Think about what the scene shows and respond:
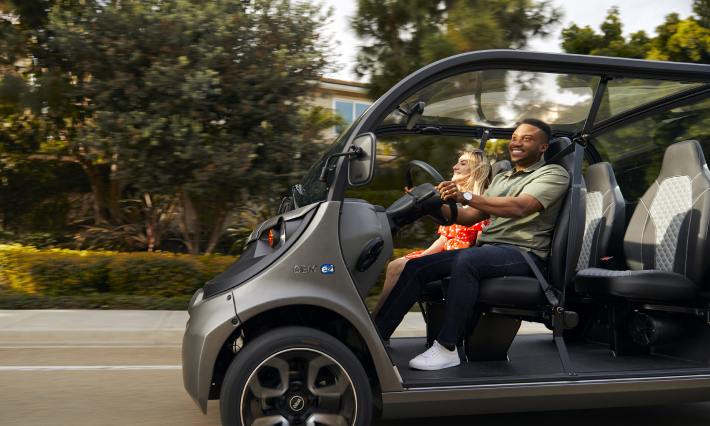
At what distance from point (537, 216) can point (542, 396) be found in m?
0.93

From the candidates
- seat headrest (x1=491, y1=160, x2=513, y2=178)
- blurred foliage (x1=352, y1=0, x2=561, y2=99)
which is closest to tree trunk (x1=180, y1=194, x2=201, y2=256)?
blurred foliage (x1=352, y1=0, x2=561, y2=99)

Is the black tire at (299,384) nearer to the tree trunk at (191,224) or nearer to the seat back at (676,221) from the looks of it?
the seat back at (676,221)

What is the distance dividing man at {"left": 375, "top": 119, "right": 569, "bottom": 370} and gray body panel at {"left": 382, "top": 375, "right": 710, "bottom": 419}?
10.2 inches

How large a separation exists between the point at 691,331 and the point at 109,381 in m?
3.53

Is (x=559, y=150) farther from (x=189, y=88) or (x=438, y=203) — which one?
(x=189, y=88)

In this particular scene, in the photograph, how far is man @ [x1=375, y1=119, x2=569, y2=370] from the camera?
2.83m

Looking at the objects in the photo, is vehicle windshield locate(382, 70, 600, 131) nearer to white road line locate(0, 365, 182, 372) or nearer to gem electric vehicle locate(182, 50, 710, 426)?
gem electric vehicle locate(182, 50, 710, 426)

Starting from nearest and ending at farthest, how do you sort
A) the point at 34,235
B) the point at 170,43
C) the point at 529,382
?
the point at 529,382
the point at 170,43
the point at 34,235

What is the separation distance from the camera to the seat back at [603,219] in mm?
3971

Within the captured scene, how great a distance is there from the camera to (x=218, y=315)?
242 centimetres

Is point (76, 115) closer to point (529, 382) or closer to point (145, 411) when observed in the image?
point (145, 411)

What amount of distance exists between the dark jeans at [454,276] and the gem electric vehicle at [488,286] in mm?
79

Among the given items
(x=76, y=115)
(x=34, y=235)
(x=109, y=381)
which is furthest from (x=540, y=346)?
(x=34, y=235)

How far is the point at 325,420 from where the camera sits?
2.46 meters
